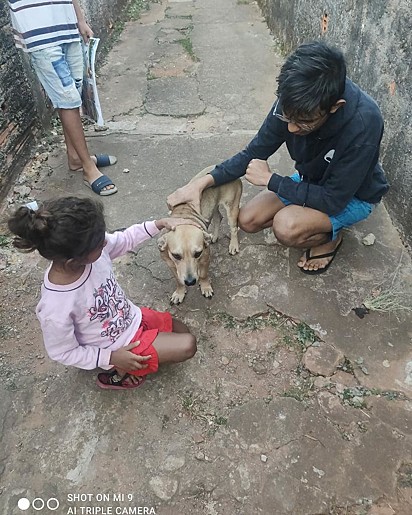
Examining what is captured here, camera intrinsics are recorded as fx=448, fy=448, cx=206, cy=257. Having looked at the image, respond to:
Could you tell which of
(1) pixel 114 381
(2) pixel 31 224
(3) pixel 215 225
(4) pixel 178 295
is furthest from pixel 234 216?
(2) pixel 31 224

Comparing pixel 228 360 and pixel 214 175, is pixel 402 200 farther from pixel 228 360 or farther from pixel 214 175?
pixel 228 360

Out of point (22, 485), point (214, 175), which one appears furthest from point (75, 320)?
point (214, 175)

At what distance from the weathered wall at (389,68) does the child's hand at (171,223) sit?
157cm

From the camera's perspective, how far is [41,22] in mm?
3410

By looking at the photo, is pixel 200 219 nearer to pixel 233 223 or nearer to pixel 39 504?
pixel 233 223

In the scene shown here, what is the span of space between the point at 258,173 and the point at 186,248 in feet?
2.22

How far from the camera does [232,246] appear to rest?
3289 mm

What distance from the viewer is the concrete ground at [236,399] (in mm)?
2029

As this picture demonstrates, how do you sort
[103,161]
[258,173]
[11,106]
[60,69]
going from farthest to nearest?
[103,161] → [11,106] → [60,69] → [258,173]

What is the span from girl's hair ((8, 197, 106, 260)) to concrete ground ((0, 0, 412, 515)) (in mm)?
962

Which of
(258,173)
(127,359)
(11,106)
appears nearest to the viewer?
(127,359)

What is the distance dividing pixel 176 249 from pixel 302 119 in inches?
40.2

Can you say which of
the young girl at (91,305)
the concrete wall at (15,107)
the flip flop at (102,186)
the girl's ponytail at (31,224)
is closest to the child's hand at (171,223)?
the young girl at (91,305)

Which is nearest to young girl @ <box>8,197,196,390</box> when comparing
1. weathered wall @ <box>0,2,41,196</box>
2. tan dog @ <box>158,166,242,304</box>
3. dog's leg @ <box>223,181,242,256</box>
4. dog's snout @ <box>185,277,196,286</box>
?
tan dog @ <box>158,166,242,304</box>
